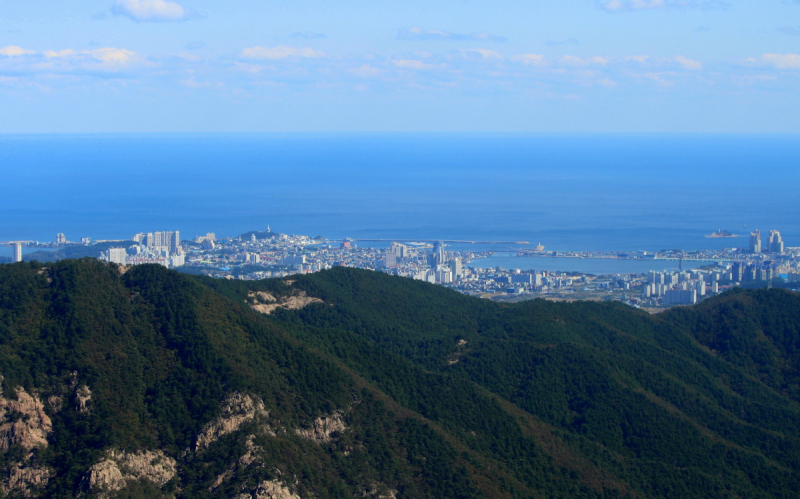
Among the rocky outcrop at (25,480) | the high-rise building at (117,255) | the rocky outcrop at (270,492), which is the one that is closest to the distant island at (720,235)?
the high-rise building at (117,255)

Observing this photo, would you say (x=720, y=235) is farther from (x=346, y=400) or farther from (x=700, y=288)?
(x=346, y=400)

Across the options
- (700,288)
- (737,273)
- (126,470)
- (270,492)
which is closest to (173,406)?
(126,470)

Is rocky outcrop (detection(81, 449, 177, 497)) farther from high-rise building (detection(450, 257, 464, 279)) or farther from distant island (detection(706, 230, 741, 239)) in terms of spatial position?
distant island (detection(706, 230, 741, 239))

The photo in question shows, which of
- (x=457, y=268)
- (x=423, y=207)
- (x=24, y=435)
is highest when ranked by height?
(x=423, y=207)

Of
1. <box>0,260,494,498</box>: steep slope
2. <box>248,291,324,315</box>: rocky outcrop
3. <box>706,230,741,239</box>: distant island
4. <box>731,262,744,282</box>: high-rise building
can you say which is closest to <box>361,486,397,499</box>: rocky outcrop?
<box>0,260,494,498</box>: steep slope

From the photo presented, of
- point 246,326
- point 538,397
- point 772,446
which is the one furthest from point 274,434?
point 772,446
